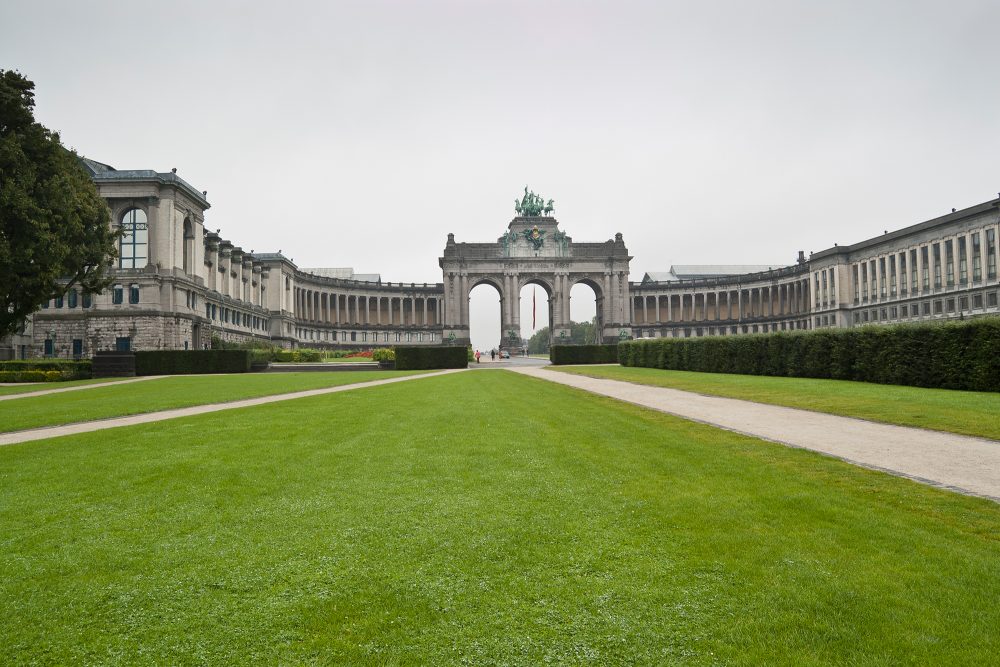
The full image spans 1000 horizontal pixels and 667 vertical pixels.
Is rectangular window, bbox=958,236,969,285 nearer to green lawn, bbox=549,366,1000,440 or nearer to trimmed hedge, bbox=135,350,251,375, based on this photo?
green lawn, bbox=549,366,1000,440

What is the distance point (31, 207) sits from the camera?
3006 cm

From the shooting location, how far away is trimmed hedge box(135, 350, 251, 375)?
44.1 meters

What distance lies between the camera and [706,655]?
339 cm

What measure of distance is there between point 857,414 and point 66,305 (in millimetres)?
68944

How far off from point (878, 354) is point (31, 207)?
4089cm

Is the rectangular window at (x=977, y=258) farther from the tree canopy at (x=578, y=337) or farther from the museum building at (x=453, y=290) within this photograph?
the tree canopy at (x=578, y=337)

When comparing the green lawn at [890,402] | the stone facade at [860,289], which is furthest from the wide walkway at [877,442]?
the stone facade at [860,289]

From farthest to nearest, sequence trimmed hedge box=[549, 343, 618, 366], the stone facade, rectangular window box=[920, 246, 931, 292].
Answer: rectangular window box=[920, 246, 931, 292] → the stone facade → trimmed hedge box=[549, 343, 618, 366]

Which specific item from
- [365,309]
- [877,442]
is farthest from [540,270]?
[877,442]

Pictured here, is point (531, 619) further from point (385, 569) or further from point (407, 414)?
point (407, 414)

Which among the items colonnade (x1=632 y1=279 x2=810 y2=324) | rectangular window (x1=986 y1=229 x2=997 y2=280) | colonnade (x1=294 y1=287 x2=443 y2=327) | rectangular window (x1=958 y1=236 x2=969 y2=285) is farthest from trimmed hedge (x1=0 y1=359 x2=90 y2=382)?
colonnade (x1=632 y1=279 x2=810 y2=324)

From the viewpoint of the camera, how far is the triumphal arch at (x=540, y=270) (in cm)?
11725

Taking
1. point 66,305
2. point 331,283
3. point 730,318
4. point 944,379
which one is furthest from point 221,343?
point 730,318

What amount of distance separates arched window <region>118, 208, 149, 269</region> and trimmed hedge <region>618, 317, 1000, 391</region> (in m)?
53.5
